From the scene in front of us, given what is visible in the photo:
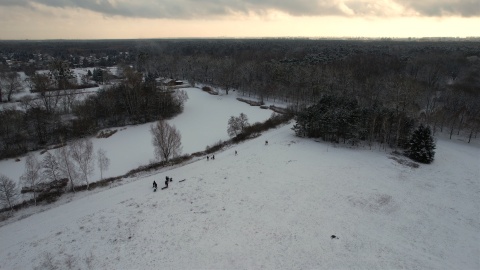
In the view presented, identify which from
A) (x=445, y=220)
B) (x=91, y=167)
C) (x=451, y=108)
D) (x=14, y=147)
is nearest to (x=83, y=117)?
(x=14, y=147)

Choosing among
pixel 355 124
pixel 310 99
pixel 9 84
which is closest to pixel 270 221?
pixel 355 124

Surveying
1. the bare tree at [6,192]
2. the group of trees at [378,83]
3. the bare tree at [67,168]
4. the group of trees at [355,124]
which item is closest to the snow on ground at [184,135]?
the bare tree at [67,168]

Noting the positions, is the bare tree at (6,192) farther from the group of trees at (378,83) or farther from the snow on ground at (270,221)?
the group of trees at (378,83)

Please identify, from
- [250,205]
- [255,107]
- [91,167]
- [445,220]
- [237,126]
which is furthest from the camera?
[255,107]

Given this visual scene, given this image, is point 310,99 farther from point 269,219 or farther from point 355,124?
point 269,219

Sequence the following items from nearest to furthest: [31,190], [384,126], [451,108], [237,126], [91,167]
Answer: [31,190] → [91,167] → [384,126] → [237,126] → [451,108]

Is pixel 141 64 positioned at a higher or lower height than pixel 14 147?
higher

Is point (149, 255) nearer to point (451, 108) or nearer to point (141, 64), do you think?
point (451, 108)

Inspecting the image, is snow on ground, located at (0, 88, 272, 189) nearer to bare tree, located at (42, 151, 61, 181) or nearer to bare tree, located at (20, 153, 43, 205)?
bare tree, located at (20, 153, 43, 205)
